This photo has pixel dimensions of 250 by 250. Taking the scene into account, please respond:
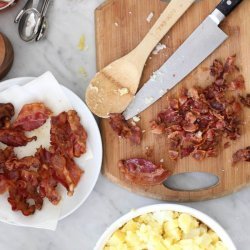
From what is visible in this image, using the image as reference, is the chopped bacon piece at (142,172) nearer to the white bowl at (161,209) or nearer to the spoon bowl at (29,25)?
the white bowl at (161,209)

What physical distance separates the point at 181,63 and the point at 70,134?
0.43m

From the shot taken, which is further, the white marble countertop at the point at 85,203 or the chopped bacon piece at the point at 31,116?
the white marble countertop at the point at 85,203

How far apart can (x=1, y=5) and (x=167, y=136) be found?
2.30 ft

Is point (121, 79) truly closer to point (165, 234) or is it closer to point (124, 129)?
point (124, 129)

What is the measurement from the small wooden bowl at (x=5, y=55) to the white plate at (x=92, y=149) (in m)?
0.06

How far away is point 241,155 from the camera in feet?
5.55

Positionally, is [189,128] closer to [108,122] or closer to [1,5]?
[108,122]

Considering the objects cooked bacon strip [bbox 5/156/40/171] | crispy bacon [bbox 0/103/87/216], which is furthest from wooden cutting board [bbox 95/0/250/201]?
cooked bacon strip [bbox 5/156/40/171]

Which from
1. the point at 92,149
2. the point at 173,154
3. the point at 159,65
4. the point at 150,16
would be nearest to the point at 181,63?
the point at 159,65

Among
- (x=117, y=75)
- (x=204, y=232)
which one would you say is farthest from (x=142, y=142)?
(x=204, y=232)

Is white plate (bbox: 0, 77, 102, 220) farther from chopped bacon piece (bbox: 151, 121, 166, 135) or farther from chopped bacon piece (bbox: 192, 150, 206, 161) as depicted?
chopped bacon piece (bbox: 192, 150, 206, 161)

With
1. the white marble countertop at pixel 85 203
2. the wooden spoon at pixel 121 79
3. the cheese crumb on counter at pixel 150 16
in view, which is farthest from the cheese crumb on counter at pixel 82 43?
the cheese crumb on counter at pixel 150 16

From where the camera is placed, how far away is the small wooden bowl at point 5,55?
1633mm

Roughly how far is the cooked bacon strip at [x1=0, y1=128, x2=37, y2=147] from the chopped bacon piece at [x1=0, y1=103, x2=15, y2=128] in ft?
0.07
